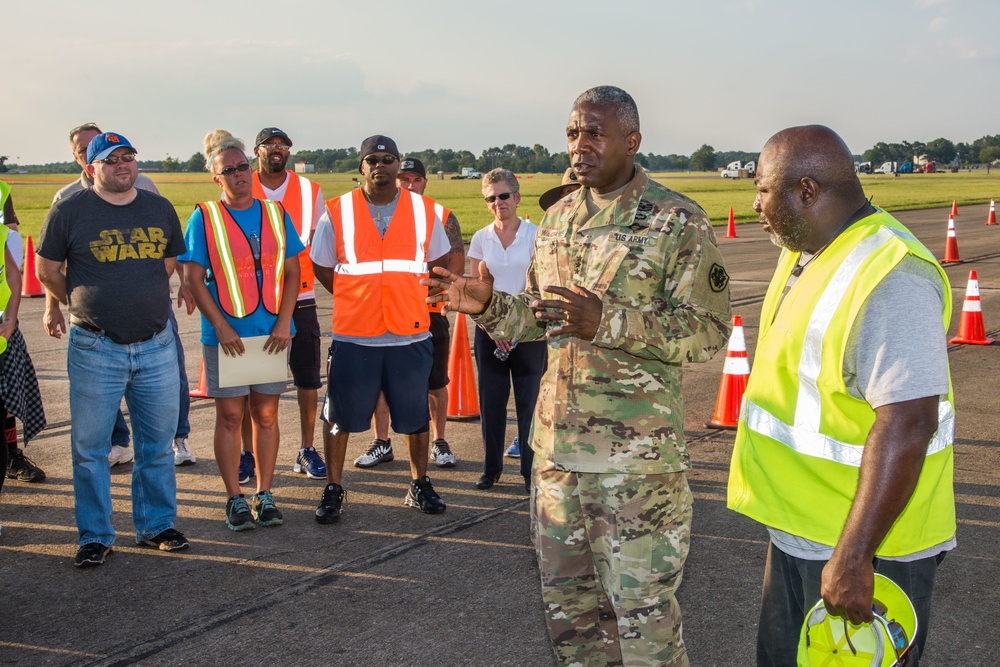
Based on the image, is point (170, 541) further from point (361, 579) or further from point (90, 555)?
point (361, 579)

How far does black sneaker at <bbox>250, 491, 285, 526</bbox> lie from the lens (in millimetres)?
5641

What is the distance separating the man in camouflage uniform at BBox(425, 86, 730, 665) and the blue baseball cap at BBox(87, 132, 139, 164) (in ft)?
9.19

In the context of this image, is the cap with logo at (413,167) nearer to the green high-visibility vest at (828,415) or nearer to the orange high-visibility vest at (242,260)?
the orange high-visibility vest at (242,260)

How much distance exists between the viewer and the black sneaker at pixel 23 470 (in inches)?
256

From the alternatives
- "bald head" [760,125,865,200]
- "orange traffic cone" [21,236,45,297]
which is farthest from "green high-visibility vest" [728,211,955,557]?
"orange traffic cone" [21,236,45,297]

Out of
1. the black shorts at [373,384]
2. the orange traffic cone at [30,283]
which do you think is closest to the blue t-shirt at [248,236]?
the black shorts at [373,384]

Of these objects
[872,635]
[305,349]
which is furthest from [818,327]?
[305,349]

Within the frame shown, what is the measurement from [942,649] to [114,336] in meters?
4.25

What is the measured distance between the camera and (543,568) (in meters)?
3.26

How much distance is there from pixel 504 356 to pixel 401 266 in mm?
→ 876

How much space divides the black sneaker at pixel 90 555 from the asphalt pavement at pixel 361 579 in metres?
0.06

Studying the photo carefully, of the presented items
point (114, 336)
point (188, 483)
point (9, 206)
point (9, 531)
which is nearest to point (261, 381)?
point (114, 336)

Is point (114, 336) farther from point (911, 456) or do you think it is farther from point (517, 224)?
point (911, 456)

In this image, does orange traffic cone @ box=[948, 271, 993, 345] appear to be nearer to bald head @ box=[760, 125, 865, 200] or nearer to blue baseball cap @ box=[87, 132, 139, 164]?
blue baseball cap @ box=[87, 132, 139, 164]
